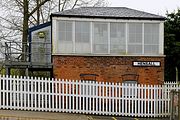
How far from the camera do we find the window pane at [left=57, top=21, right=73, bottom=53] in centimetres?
2078

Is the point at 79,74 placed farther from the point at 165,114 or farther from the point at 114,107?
the point at 165,114

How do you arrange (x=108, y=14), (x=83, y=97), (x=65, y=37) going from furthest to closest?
(x=108, y=14), (x=65, y=37), (x=83, y=97)

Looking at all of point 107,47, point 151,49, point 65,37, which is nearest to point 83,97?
point 107,47

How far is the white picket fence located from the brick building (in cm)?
230

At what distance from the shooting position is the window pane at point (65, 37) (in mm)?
20781

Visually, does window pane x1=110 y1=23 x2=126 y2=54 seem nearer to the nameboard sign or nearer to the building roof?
the building roof

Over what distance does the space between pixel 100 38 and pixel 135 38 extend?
6.23 feet

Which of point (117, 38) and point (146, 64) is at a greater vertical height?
point (117, 38)

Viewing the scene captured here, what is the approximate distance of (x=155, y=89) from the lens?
18703 millimetres

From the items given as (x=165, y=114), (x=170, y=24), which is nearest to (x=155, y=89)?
(x=165, y=114)

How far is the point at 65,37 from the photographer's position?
2089cm

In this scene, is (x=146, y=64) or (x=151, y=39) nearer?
(x=146, y=64)

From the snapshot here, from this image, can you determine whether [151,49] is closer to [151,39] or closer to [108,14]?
[151,39]

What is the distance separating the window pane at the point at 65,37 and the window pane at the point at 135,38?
3.18 meters
